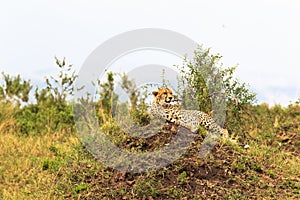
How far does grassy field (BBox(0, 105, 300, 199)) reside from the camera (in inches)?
266

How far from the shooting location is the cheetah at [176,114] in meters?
7.88

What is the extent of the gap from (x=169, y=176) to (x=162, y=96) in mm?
1588

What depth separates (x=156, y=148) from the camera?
7.29 metres

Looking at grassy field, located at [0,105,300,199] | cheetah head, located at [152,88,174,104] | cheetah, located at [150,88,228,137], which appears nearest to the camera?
grassy field, located at [0,105,300,199]

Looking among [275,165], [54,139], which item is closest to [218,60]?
[275,165]

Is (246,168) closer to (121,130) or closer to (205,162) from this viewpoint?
(205,162)

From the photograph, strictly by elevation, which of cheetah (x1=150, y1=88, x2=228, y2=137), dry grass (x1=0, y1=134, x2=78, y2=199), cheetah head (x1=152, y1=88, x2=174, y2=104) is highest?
cheetah head (x1=152, y1=88, x2=174, y2=104)

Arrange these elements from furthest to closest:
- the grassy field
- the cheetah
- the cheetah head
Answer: the cheetah head, the cheetah, the grassy field

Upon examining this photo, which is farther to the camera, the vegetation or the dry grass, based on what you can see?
the dry grass

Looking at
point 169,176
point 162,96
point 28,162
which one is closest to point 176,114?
point 162,96

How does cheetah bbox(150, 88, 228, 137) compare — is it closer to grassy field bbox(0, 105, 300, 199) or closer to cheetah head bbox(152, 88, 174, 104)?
cheetah head bbox(152, 88, 174, 104)

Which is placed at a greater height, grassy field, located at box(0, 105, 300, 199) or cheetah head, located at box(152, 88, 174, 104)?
cheetah head, located at box(152, 88, 174, 104)

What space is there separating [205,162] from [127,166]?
1.09 meters

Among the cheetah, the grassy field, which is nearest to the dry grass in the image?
the grassy field
